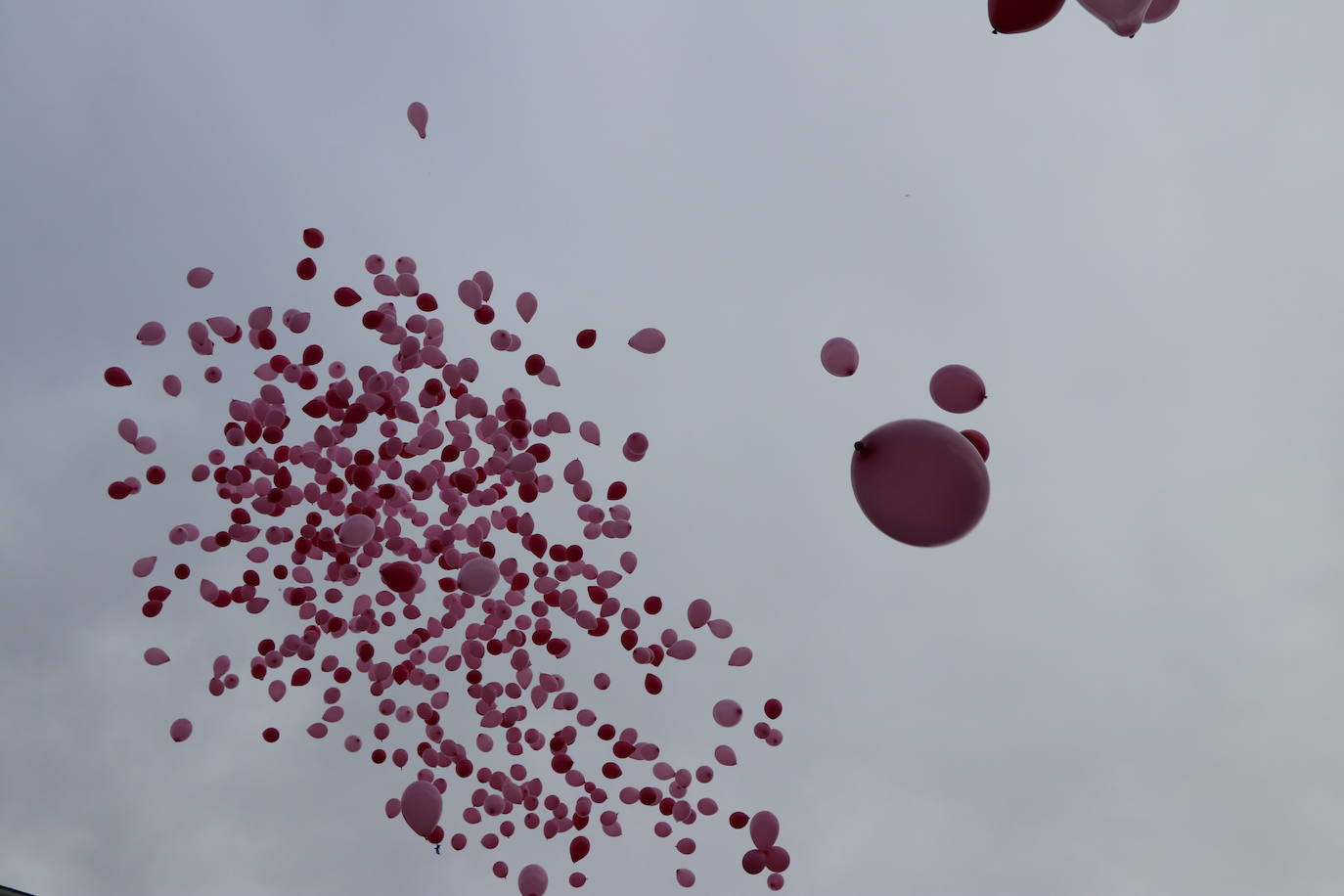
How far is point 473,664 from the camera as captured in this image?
296 inches

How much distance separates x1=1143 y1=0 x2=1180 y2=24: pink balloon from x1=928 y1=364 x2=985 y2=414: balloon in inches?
98.4

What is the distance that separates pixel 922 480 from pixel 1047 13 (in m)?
2.69

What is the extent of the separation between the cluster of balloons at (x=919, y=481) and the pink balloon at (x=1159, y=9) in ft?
9.89

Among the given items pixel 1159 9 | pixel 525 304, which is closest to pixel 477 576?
pixel 525 304

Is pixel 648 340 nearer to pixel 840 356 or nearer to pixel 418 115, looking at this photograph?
pixel 840 356

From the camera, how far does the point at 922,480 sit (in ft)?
16.4

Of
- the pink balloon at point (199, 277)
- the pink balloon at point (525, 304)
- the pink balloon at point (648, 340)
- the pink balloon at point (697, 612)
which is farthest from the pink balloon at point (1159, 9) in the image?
the pink balloon at point (199, 277)

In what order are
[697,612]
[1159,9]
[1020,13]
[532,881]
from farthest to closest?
[697,612] → [532,881] → [1159,9] → [1020,13]

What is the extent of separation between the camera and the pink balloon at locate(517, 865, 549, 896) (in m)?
7.33

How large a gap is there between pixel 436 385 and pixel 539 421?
94 centimetres

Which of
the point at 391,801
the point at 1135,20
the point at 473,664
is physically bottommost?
the point at 391,801

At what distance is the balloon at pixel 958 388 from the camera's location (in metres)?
6.33

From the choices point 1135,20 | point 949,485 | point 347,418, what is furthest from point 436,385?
point 1135,20

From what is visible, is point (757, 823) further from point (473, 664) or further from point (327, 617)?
point (327, 617)
